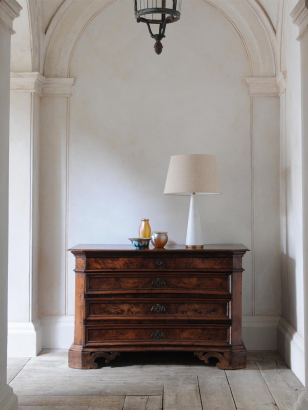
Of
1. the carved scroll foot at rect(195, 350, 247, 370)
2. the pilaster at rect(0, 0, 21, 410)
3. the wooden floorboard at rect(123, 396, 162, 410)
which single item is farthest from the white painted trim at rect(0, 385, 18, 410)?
the carved scroll foot at rect(195, 350, 247, 370)

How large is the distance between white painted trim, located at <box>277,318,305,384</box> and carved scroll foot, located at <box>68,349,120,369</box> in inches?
50.9

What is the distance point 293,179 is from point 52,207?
202cm

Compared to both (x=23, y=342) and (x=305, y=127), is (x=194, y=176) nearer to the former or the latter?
(x=305, y=127)

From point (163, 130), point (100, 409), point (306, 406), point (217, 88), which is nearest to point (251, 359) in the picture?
point (306, 406)

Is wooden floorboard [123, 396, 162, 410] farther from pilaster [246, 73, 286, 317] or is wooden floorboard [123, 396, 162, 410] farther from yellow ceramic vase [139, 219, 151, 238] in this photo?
pilaster [246, 73, 286, 317]

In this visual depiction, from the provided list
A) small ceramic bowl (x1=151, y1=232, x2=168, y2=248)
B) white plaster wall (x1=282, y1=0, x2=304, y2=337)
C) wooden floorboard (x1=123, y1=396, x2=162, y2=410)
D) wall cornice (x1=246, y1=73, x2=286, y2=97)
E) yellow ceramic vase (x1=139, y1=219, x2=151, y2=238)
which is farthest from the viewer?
wall cornice (x1=246, y1=73, x2=286, y2=97)

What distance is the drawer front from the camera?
326 cm

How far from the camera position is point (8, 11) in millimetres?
2291

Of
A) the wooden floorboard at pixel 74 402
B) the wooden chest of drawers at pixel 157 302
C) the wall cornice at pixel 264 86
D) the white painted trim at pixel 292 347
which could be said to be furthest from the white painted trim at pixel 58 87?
the white painted trim at pixel 292 347

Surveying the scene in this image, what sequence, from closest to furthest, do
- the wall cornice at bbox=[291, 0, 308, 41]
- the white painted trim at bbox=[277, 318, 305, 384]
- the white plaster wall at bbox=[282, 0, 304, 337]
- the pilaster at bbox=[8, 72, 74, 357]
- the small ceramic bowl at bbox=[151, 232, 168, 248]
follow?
the wall cornice at bbox=[291, 0, 308, 41] → the white painted trim at bbox=[277, 318, 305, 384] → the white plaster wall at bbox=[282, 0, 304, 337] → the small ceramic bowl at bbox=[151, 232, 168, 248] → the pilaster at bbox=[8, 72, 74, 357]

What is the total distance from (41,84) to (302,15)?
2274mm

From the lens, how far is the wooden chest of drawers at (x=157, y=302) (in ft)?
10.6

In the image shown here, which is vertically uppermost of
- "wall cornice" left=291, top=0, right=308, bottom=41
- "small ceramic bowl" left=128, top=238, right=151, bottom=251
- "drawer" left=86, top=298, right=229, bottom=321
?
"wall cornice" left=291, top=0, right=308, bottom=41

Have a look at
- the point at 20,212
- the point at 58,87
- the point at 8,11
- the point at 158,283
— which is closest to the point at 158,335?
the point at 158,283
